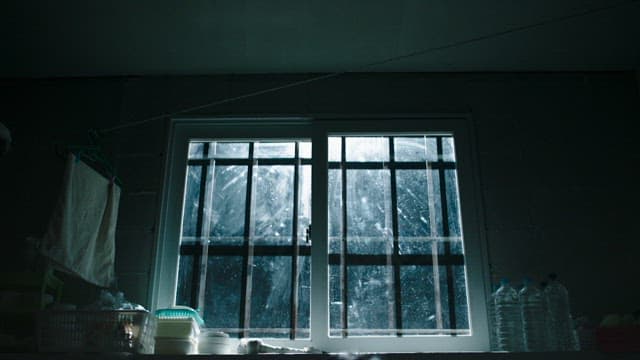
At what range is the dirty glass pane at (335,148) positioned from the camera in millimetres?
2381

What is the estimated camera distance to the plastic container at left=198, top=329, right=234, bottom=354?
6.18 feet

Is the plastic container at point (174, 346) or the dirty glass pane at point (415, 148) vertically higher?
the dirty glass pane at point (415, 148)

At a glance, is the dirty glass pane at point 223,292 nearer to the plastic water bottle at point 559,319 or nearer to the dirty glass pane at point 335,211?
the dirty glass pane at point 335,211

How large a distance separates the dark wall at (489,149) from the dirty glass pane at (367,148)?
116 mm

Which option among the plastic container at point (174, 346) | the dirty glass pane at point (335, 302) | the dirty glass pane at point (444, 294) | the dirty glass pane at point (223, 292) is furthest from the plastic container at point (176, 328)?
the dirty glass pane at point (444, 294)

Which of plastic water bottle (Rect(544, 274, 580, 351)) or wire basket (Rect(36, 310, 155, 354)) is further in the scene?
plastic water bottle (Rect(544, 274, 580, 351))

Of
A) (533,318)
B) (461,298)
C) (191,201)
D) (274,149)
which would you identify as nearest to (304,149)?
(274,149)

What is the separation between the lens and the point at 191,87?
247cm

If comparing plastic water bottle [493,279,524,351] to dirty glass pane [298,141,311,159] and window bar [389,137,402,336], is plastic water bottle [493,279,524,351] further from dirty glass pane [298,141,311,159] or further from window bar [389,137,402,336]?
dirty glass pane [298,141,311,159]

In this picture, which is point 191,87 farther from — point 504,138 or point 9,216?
point 504,138

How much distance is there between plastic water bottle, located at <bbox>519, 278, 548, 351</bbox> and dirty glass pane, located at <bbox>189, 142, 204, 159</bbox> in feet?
4.32

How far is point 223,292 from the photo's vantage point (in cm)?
220

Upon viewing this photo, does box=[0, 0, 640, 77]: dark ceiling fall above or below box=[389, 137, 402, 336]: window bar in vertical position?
above

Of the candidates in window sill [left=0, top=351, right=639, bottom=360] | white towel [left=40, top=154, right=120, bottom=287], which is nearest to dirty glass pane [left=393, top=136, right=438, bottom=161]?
window sill [left=0, top=351, right=639, bottom=360]
